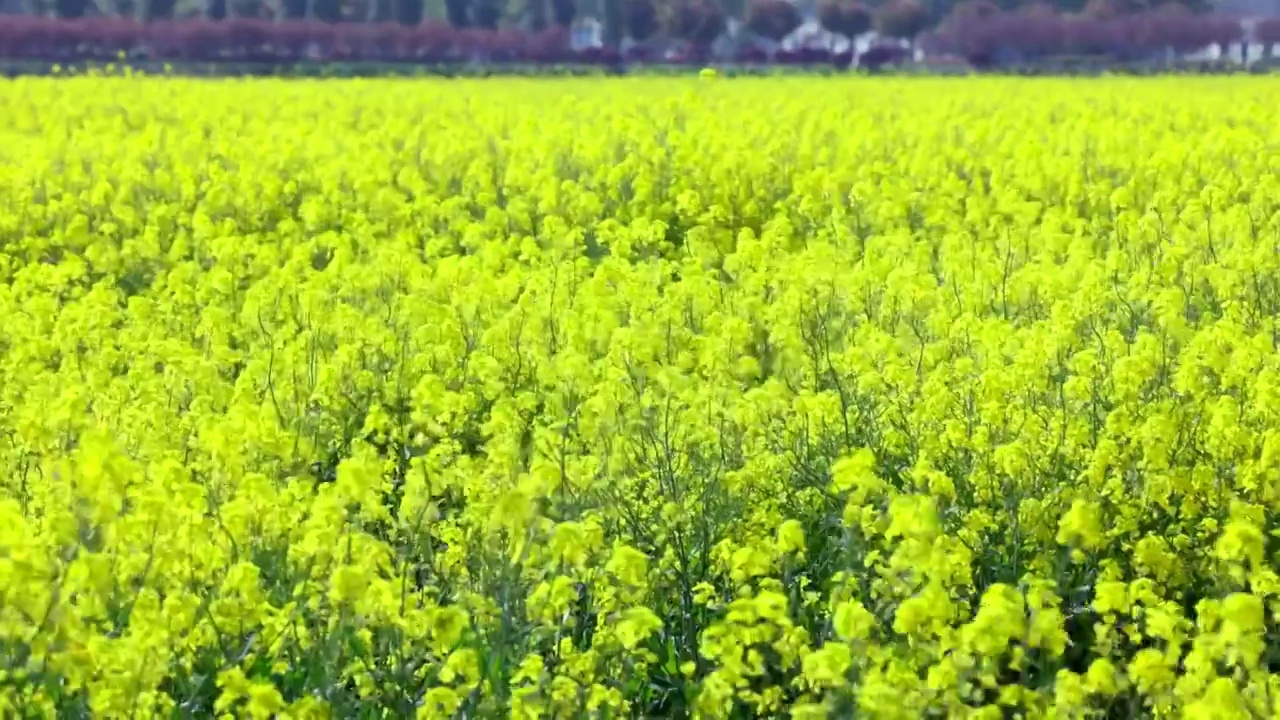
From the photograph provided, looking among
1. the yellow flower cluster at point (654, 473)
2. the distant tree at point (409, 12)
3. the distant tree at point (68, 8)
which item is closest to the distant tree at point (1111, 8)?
the distant tree at point (409, 12)

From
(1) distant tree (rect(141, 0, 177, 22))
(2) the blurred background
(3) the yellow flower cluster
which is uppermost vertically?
(1) distant tree (rect(141, 0, 177, 22))

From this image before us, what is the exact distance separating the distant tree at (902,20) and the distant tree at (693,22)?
17.9ft

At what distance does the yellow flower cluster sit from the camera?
3426 mm

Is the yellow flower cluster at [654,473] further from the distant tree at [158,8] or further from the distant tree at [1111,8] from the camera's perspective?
the distant tree at [158,8]

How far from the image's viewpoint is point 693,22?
53.8 meters

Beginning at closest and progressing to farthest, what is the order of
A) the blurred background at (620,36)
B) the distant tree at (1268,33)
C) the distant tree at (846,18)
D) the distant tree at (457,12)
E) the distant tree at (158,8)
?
the blurred background at (620,36)
the distant tree at (1268,33)
the distant tree at (158,8)
the distant tree at (846,18)
the distant tree at (457,12)

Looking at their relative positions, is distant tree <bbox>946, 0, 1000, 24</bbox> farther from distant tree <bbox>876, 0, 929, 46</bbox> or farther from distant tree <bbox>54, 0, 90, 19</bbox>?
distant tree <bbox>54, 0, 90, 19</bbox>

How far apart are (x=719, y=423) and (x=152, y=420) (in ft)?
5.83

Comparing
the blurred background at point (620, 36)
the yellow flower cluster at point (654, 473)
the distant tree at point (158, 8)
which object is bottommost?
the yellow flower cluster at point (654, 473)

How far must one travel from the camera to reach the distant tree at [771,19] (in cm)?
5759

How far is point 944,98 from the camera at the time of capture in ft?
61.2

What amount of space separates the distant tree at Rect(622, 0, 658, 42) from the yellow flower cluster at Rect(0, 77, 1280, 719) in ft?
148

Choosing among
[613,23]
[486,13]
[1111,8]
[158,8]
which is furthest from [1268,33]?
[158,8]

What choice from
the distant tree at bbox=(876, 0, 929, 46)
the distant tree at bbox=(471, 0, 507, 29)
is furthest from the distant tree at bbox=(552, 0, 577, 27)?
the distant tree at bbox=(876, 0, 929, 46)
